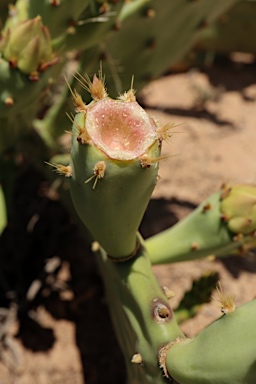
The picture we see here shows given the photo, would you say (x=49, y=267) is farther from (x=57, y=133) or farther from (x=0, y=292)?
(x=57, y=133)

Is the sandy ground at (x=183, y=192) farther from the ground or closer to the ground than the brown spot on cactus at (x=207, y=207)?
closer to the ground

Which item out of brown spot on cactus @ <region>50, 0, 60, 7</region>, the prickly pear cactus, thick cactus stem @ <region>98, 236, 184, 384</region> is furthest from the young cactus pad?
the prickly pear cactus

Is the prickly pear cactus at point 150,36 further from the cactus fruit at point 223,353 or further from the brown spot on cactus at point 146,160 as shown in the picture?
the cactus fruit at point 223,353

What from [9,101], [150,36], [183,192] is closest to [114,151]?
[9,101]

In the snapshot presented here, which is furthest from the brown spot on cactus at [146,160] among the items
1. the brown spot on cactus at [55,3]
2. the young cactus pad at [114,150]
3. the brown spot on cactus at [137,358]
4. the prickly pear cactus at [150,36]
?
the prickly pear cactus at [150,36]

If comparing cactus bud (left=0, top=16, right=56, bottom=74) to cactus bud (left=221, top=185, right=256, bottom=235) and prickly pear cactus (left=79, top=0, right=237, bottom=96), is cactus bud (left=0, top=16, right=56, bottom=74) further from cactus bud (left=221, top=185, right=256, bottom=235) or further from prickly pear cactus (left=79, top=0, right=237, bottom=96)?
cactus bud (left=221, top=185, right=256, bottom=235)

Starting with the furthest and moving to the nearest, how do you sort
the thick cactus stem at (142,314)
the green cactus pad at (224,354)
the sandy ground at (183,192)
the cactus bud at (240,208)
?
the sandy ground at (183,192) → the cactus bud at (240,208) → the thick cactus stem at (142,314) → the green cactus pad at (224,354)
